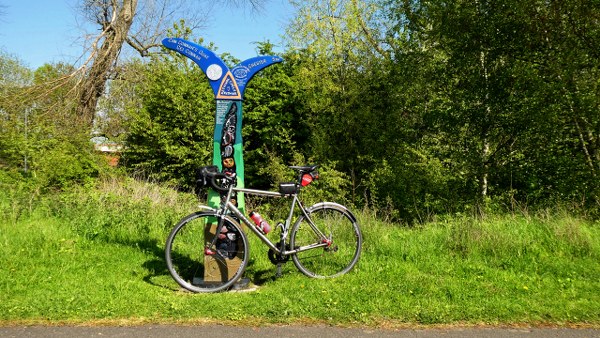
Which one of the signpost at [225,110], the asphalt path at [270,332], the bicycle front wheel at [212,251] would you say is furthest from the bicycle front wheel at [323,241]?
the asphalt path at [270,332]

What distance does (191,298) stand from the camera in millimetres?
4262

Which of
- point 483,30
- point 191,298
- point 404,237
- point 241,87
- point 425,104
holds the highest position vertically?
point 483,30

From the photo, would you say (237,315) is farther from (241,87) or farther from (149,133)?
(149,133)

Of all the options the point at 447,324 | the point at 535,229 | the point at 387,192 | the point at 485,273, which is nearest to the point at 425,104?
the point at 387,192

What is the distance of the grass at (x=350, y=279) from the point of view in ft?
12.4

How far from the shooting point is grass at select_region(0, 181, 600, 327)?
378cm

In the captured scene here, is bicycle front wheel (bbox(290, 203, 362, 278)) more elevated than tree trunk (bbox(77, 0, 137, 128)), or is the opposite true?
tree trunk (bbox(77, 0, 137, 128))

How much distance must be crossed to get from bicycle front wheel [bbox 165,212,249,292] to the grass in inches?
9.1

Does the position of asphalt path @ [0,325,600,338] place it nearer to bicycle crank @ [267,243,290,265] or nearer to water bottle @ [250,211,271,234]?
bicycle crank @ [267,243,290,265]

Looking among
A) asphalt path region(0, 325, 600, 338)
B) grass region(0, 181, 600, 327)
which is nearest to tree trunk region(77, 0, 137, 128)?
grass region(0, 181, 600, 327)

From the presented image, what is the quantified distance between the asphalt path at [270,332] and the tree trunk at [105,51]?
15.3 meters

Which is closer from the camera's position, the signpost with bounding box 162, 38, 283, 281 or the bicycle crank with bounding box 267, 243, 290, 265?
the bicycle crank with bounding box 267, 243, 290, 265

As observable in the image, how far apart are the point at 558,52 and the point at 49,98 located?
16.0 m

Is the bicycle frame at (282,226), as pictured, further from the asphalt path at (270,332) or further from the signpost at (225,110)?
the asphalt path at (270,332)
